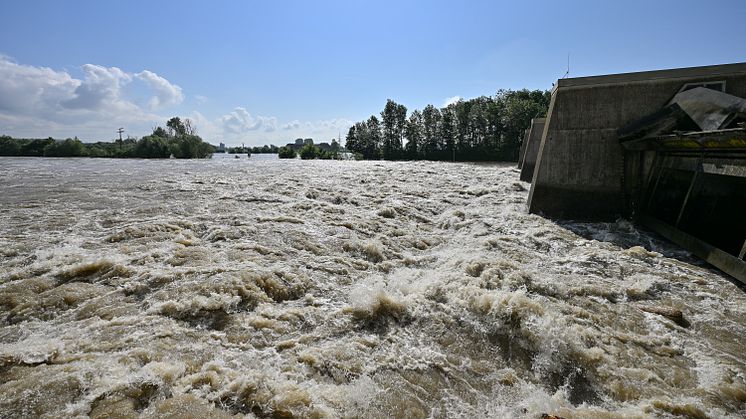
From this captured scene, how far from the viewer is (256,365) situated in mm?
3832

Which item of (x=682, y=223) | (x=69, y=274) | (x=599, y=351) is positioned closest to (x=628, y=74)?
(x=682, y=223)

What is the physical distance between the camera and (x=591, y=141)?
36.3 feet

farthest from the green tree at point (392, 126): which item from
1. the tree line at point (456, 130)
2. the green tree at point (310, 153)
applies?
the green tree at point (310, 153)

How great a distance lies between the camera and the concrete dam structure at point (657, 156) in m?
7.30

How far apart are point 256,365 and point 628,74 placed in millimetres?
13014

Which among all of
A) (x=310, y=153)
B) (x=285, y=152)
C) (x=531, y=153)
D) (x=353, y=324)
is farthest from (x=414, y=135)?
(x=353, y=324)

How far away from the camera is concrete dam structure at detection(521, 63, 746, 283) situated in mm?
7301

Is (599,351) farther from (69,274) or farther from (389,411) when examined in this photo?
(69,274)

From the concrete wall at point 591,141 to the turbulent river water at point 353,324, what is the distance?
2334mm

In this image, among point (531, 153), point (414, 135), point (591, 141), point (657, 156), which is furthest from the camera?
point (414, 135)

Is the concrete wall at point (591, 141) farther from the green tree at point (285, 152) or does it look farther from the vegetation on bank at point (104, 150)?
the green tree at point (285, 152)

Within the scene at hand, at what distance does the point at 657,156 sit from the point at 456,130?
62.4 metres

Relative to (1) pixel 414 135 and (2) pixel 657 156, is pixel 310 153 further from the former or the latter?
(2) pixel 657 156

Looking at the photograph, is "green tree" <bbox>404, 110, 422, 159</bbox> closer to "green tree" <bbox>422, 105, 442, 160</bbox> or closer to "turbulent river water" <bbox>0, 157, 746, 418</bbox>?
"green tree" <bbox>422, 105, 442, 160</bbox>
